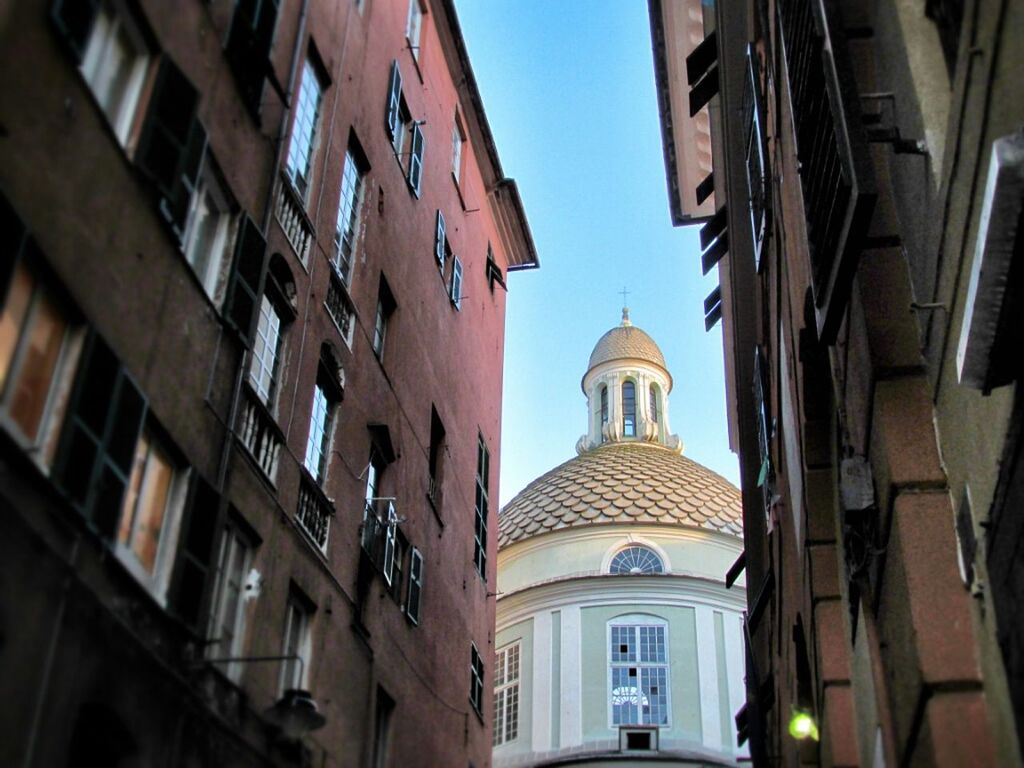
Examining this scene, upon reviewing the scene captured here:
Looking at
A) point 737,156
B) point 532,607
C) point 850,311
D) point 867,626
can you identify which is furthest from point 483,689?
point 532,607

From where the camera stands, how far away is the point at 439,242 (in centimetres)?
2105

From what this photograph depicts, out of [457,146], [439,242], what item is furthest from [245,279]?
[457,146]

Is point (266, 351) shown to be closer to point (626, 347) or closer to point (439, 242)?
point (439, 242)

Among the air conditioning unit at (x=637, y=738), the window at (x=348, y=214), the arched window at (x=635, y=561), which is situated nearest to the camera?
the window at (x=348, y=214)

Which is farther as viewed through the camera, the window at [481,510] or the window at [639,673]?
the window at [639,673]

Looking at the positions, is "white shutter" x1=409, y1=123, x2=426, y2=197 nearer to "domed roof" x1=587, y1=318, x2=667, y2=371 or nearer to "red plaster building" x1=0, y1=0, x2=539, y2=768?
"red plaster building" x1=0, y1=0, x2=539, y2=768

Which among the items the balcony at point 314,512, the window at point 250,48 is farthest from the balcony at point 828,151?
the balcony at point 314,512

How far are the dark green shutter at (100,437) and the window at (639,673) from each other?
3184cm

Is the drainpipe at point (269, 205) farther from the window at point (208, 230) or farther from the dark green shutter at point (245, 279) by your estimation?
the window at point (208, 230)

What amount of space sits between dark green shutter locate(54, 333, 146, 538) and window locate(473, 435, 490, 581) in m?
13.2

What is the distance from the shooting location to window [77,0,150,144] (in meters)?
8.89

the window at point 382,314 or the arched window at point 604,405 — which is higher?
the arched window at point 604,405

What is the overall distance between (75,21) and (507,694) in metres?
34.8

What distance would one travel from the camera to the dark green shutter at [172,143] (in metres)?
9.50
